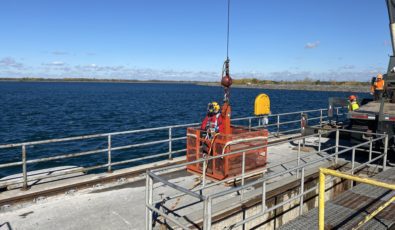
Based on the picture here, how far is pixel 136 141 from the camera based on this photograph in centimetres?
2197

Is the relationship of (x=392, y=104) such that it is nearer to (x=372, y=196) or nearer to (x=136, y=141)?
(x=372, y=196)

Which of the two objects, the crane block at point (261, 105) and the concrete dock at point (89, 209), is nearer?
the concrete dock at point (89, 209)

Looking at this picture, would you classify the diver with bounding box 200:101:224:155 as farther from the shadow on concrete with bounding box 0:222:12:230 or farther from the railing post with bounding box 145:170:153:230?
the shadow on concrete with bounding box 0:222:12:230

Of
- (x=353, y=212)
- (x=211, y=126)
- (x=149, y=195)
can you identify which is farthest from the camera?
(x=211, y=126)

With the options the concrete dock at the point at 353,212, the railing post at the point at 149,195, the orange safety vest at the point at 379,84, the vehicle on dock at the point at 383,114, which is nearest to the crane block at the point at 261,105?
the vehicle on dock at the point at 383,114

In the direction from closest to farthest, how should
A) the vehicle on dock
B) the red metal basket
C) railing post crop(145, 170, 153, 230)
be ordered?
railing post crop(145, 170, 153, 230) → the red metal basket → the vehicle on dock

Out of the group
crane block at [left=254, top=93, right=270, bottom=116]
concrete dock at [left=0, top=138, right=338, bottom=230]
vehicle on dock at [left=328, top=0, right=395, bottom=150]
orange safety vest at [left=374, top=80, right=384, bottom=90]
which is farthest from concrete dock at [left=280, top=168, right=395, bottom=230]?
crane block at [left=254, top=93, right=270, bottom=116]

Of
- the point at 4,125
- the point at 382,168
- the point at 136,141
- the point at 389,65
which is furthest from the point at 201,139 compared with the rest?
the point at 4,125

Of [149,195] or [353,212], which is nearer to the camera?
[149,195]

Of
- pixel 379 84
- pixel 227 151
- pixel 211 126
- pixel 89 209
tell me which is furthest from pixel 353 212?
pixel 379 84

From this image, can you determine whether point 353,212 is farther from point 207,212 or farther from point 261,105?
point 261,105

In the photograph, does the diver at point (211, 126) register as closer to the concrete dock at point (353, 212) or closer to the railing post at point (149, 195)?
the concrete dock at point (353, 212)

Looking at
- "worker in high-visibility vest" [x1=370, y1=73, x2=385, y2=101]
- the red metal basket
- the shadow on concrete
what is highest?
"worker in high-visibility vest" [x1=370, y1=73, x2=385, y2=101]

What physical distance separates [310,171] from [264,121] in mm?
5219
